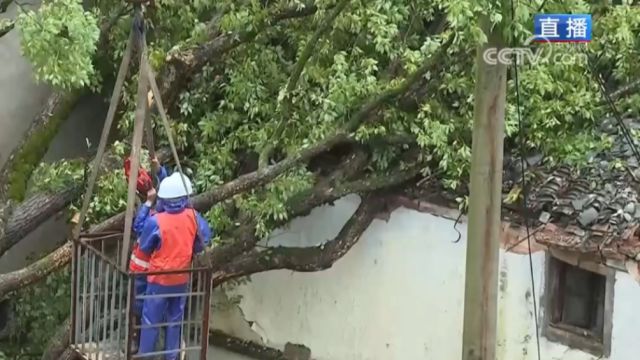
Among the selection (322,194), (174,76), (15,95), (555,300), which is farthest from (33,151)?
(555,300)

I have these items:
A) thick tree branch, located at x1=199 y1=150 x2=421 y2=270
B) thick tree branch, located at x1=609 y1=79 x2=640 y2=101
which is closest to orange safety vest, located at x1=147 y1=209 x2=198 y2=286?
thick tree branch, located at x1=199 y1=150 x2=421 y2=270

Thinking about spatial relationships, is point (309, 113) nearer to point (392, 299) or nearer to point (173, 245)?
point (392, 299)

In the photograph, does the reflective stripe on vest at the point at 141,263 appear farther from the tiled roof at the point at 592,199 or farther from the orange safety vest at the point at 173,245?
the tiled roof at the point at 592,199

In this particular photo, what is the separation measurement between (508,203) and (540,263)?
57 cm

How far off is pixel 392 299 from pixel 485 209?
4094mm

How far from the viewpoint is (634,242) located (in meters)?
7.08

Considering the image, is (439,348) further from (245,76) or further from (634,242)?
(245,76)

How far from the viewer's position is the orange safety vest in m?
5.95

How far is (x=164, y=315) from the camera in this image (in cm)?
623

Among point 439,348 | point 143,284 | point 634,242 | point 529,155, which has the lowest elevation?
point 439,348

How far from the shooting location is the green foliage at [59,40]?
634cm

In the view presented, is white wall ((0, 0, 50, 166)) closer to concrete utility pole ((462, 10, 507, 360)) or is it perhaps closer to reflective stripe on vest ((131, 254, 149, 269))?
reflective stripe on vest ((131, 254, 149, 269))

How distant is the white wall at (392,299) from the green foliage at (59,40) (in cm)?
360

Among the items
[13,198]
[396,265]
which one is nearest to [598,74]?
[396,265]
